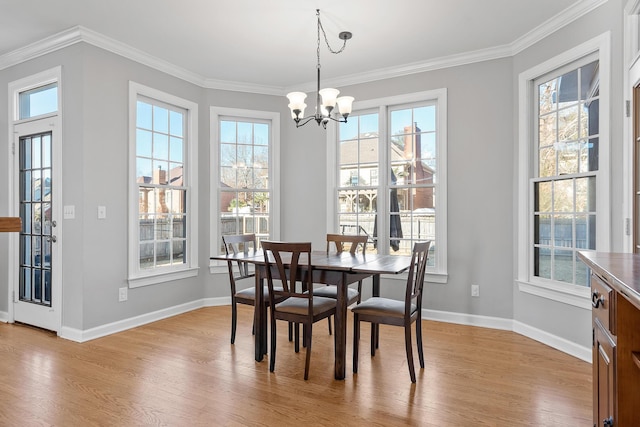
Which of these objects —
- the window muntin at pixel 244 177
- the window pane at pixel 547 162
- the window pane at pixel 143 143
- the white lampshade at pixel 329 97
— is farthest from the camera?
the window muntin at pixel 244 177

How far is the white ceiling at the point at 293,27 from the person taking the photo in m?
3.15

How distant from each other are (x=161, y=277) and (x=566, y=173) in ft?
13.4

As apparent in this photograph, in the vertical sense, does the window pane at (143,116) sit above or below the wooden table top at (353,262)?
above

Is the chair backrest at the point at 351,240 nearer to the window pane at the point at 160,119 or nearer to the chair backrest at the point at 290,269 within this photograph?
the chair backrest at the point at 290,269

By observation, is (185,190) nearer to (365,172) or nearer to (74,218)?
(74,218)

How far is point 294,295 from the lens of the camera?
2816 mm

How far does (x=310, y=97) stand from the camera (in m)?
5.01

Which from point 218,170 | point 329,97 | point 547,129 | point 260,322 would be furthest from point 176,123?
point 547,129

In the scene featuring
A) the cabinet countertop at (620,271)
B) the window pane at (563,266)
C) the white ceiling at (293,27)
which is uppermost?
the white ceiling at (293,27)

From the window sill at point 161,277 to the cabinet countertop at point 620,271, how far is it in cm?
382

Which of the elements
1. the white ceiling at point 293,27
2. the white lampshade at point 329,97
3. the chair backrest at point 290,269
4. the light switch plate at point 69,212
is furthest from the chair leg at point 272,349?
the white ceiling at point 293,27

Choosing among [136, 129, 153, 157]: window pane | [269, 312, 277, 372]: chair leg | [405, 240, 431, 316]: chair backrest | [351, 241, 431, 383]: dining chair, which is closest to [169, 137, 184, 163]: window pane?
[136, 129, 153, 157]: window pane

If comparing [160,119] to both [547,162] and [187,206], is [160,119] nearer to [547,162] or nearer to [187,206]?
[187,206]

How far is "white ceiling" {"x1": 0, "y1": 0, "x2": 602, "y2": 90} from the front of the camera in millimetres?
3146
